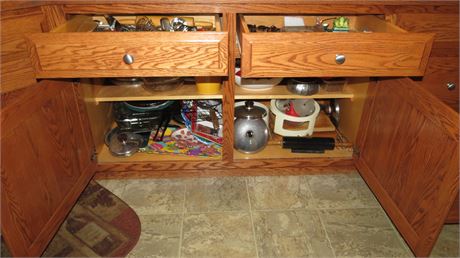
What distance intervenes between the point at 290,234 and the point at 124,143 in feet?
2.50

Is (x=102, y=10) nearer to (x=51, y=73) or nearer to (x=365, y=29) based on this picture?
(x=51, y=73)

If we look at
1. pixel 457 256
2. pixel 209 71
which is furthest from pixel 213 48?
pixel 457 256

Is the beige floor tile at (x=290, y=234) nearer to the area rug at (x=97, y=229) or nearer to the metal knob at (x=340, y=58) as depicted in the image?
the area rug at (x=97, y=229)

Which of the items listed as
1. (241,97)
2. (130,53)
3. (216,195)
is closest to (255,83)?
(241,97)

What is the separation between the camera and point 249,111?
4.44 feet

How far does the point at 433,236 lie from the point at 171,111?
111 centimetres

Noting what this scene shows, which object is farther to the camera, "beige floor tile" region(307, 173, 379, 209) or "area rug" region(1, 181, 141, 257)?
"beige floor tile" region(307, 173, 379, 209)

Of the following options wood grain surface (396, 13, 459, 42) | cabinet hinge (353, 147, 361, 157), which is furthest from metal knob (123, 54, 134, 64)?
cabinet hinge (353, 147, 361, 157)

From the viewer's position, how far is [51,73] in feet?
2.84

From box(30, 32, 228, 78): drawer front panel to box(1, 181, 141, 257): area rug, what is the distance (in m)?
0.54

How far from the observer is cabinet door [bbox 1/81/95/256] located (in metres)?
0.77

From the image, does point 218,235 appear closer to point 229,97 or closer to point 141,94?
point 229,97

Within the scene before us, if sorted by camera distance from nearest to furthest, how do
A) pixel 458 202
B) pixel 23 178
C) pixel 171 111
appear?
1. pixel 23 178
2. pixel 458 202
3. pixel 171 111

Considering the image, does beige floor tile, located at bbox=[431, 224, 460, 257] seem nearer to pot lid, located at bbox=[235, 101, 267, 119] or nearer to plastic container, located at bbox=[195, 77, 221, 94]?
pot lid, located at bbox=[235, 101, 267, 119]
